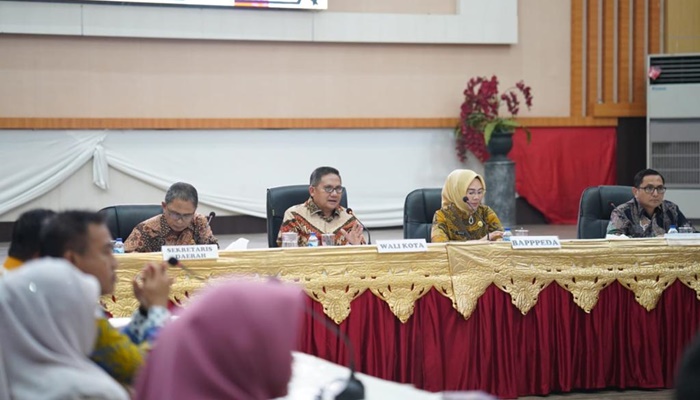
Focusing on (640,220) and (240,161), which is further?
(240,161)

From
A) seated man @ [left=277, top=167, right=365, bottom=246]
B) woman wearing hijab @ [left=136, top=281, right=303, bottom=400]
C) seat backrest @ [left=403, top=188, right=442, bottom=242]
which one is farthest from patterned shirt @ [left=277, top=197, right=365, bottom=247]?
woman wearing hijab @ [left=136, top=281, right=303, bottom=400]

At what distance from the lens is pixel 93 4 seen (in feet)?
26.5

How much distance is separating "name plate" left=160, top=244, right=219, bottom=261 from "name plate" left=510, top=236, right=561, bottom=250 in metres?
1.35

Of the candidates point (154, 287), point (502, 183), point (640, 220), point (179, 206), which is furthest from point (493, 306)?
point (502, 183)

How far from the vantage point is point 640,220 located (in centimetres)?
501

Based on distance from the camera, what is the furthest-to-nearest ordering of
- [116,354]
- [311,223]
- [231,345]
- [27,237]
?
[311,223], [27,237], [116,354], [231,345]

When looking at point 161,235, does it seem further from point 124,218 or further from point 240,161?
point 240,161

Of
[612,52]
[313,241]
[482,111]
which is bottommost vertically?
[313,241]

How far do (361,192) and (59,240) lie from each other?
7.09 metres

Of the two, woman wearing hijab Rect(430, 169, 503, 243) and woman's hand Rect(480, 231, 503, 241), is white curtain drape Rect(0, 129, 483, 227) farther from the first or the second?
woman's hand Rect(480, 231, 503, 241)

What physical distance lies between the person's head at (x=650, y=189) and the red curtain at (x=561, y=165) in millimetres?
4443

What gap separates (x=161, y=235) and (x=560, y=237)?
467 centimetres

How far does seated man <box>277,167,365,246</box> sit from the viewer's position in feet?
15.1

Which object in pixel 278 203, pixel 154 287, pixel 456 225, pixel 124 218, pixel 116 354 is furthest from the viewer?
pixel 278 203
